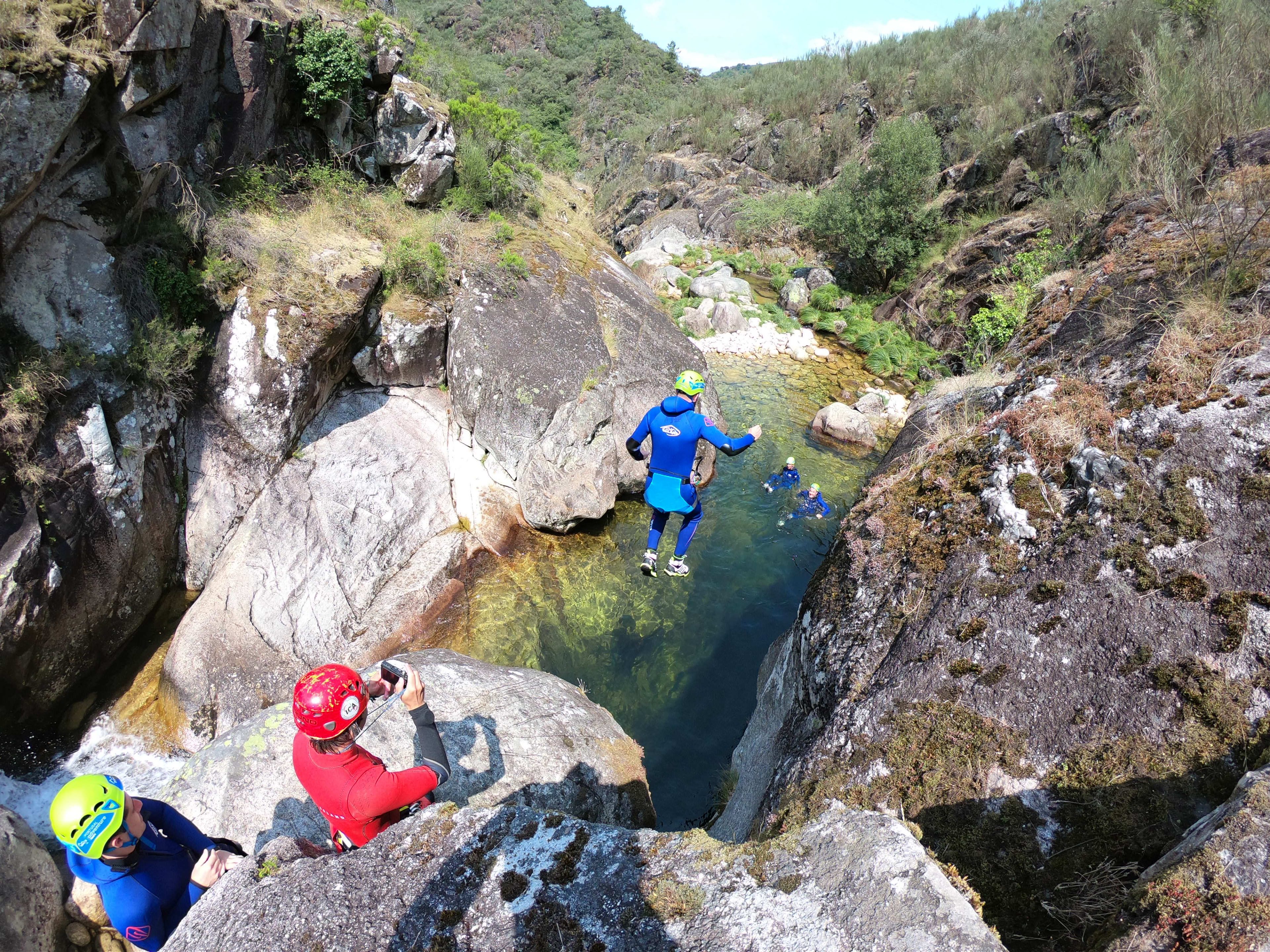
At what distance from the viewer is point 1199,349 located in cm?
423

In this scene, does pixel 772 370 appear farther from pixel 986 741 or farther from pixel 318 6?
pixel 986 741

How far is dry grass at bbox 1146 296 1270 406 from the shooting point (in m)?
4.05

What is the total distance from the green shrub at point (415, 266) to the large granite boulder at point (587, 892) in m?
9.93

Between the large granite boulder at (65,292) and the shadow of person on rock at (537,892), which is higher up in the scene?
the large granite boulder at (65,292)

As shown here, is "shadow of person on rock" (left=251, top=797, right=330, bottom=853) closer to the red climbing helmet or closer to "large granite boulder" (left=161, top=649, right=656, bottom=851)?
"large granite boulder" (left=161, top=649, right=656, bottom=851)

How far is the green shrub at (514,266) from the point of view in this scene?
1193 centimetres

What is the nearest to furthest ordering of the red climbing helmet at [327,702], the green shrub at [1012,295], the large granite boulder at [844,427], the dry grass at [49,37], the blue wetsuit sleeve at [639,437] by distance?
the red climbing helmet at [327,702]
the dry grass at [49,37]
the blue wetsuit sleeve at [639,437]
the large granite boulder at [844,427]
the green shrub at [1012,295]

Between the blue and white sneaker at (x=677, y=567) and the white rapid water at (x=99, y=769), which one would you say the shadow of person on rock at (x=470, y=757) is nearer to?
the blue and white sneaker at (x=677, y=567)

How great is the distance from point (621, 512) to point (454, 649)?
12.6 feet

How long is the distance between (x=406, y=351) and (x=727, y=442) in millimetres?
6661

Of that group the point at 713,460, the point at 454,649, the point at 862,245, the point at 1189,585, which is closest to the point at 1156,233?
the point at 1189,585

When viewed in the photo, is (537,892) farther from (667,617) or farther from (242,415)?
(242,415)

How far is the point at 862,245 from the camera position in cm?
2106

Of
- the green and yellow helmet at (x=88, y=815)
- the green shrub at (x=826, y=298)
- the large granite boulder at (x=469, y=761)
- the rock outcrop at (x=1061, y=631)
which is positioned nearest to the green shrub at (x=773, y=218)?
the green shrub at (x=826, y=298)
